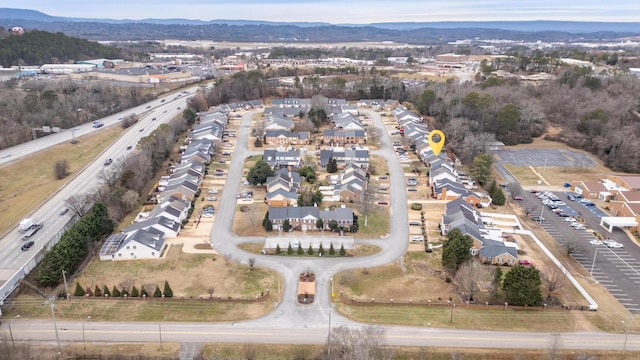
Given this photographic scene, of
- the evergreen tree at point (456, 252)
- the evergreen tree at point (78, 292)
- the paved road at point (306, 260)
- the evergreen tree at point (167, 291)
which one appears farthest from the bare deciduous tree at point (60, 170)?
the evergreen tree at point (456, 252)

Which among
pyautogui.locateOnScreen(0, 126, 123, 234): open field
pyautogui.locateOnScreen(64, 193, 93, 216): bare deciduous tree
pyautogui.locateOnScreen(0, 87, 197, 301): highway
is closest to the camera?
pyautogui.locateOnScreen(0, 87, 197, 301): highway

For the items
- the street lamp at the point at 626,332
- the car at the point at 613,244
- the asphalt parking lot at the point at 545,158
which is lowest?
the asphalt parking lot at the point at 545,158

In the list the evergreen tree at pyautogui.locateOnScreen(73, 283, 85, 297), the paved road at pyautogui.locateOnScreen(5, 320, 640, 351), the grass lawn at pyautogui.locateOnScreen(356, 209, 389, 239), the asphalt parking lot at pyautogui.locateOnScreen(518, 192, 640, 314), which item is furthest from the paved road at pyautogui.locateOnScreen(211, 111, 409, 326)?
the asphalt parking lot at pyautogui.locateOnScreen(518, 192, 640, 314)

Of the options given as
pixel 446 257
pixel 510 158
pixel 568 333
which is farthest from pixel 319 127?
pixel 568 333

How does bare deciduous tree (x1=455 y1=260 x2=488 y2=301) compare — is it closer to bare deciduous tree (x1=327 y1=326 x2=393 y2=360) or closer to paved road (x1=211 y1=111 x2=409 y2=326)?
paved road (x1=211 y1=111 x2=409 y2=326)

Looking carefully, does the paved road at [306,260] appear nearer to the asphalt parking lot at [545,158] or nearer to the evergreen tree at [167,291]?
the evergreen tree at [167,291]

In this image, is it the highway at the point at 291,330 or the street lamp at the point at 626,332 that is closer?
the street lamp at the point at 626,332

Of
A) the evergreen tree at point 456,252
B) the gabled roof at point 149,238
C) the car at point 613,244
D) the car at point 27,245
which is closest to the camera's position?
the evergreen tree at point 456,252
